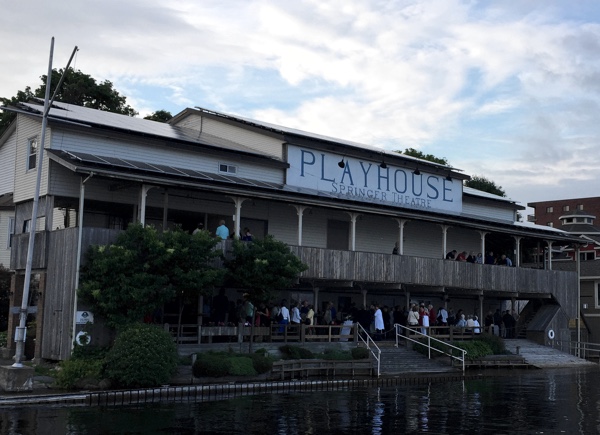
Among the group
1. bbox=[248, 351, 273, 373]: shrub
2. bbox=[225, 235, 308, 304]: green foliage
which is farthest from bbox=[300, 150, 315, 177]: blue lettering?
bbox=[248, 351, 273, 373]: shrub

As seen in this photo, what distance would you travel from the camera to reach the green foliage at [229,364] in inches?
1089

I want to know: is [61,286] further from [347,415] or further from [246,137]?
[246,137]

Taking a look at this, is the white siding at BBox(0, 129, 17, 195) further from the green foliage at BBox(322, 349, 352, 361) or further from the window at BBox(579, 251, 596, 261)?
the window at BBox(579, 251, 596, 261)

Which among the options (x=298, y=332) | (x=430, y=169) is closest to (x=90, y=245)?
(x=298, y=332)

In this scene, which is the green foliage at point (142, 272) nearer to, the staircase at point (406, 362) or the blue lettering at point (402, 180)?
the staircase at point (406, 362)

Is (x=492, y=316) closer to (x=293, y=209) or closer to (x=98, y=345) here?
(x=293, y=209)

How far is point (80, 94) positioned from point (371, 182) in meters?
25.6

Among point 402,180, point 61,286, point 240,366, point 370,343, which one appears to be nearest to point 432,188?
point 402,180

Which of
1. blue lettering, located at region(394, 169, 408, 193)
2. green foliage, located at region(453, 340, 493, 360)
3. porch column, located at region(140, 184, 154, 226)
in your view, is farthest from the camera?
blue lettering, located at region(394, 169, 408, 193)

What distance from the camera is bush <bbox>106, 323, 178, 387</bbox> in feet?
82.7

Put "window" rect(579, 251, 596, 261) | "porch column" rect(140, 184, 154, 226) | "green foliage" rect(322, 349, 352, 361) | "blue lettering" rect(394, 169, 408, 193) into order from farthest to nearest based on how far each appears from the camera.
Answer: "window" rect(579, 251, 596, 261) < "blue lettering" rect(394, 169, 408, 193) < "green foliage" rect(322, 349, 352, 361) < "porch column" rect(140, 184, 154, 226)

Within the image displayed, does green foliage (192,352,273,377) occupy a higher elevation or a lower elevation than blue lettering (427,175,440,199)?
lower

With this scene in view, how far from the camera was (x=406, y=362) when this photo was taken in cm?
3541

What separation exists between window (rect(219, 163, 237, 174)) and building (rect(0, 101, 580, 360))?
6cm
